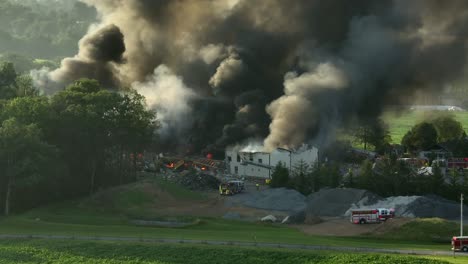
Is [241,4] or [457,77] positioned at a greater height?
[241,4]

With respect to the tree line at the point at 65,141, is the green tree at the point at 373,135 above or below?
above

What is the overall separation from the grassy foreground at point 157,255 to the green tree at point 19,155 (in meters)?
13.3

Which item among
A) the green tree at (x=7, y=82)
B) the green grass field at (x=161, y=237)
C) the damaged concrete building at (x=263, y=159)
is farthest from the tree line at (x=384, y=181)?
the green tree at (x=7, y=82)

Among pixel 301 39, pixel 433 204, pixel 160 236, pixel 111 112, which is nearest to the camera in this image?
pixel 160 236

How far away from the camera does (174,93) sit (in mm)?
120812

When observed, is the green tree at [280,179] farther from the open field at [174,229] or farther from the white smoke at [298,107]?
the white smoke at [298,107]

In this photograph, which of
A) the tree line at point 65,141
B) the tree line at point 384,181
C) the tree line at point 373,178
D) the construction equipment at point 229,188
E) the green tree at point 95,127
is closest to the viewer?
the tree line at point 65,141

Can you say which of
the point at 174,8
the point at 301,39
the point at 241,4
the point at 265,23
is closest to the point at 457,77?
the point at 301,39

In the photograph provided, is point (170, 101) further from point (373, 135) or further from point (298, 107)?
point (373, 135)

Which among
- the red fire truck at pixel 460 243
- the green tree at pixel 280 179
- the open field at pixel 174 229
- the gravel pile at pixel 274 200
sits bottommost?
the red fire truck at pixel 460 243

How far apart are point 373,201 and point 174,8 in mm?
76879

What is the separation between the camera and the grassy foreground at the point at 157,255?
44.1 metres

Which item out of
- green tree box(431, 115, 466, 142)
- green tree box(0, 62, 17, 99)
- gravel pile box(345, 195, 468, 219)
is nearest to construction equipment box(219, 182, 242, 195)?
gravel pile box(345, 195, 468, 219)

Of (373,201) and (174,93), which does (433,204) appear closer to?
(373,201)
